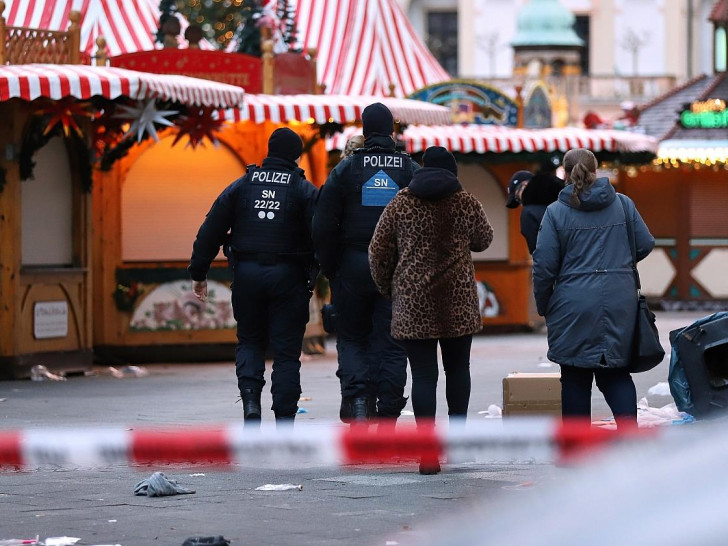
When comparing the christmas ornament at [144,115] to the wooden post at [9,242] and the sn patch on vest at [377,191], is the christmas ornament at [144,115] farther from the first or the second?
the sn patch on vest at [377,191]

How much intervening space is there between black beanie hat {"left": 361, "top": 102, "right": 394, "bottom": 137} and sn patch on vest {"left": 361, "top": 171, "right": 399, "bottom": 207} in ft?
0.76

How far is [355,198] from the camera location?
9.05m

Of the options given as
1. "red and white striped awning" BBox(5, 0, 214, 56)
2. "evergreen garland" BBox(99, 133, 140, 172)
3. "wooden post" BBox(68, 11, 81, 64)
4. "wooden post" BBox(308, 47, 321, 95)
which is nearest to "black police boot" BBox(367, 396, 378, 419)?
"wooden post" BBox(68, 11, 81, 64)

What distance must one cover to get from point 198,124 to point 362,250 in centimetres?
648

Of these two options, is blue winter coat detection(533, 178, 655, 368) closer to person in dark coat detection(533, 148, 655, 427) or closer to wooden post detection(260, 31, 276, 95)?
person in dark coat detection(533, 148, 655, 427)

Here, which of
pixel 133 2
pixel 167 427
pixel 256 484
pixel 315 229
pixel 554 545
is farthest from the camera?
pixel 133 2

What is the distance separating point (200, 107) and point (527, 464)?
301 inches

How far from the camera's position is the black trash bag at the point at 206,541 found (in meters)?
5.95

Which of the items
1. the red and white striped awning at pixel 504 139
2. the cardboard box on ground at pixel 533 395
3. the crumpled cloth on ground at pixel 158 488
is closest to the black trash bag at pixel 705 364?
the cardboard box on ground at pixel 533 395

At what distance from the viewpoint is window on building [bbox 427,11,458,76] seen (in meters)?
73.4

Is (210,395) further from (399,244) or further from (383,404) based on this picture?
(399,244)

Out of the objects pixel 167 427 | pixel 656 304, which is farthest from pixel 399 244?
pixel 656 304

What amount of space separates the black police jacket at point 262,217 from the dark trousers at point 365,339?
0.36m

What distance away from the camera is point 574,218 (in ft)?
27.3
